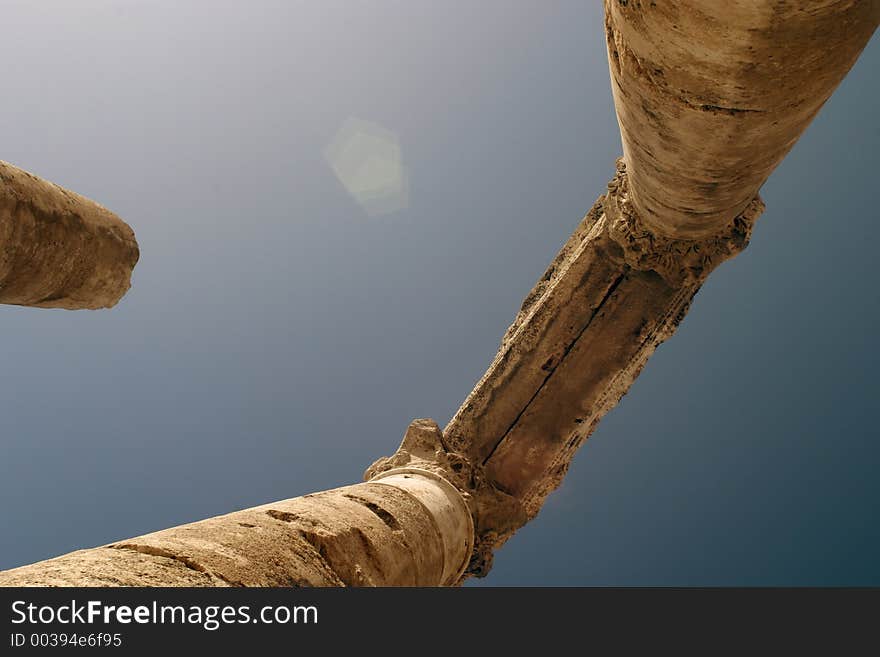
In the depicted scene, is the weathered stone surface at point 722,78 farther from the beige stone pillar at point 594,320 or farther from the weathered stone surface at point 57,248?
the weathered stone surface at point 57,248

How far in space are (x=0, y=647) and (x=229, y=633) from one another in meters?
0.79

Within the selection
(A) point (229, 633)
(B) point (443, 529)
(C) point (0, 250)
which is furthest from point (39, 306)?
(B) point (443, 529)

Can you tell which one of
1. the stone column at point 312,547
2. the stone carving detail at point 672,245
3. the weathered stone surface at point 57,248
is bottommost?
the stone column at point 312,547

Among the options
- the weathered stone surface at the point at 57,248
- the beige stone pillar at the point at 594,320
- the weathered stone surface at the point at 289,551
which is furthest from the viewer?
the weathered stone surface at the point at 57,248

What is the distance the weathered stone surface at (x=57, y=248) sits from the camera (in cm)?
352

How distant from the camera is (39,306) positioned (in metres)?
4.17

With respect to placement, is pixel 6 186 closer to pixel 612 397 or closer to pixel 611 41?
pixel 611 41

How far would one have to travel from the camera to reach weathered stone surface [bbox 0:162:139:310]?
3518 millimetres

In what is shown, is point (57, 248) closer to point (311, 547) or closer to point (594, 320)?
point (311, 547)

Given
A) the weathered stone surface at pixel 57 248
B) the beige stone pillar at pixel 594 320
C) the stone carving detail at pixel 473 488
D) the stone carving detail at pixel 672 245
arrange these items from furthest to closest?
the stone carving detail at pixel 473 488 < the stone carving detail at pixel 672 245 < the weathered stone surface at pixel 57 248 < the beige stone pillar at pixel 594 320

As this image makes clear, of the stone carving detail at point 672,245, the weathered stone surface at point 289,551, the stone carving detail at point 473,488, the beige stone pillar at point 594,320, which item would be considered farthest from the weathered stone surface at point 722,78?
the stone carving detail at point 473,488

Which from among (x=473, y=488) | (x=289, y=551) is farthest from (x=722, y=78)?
(x=473, y=488)

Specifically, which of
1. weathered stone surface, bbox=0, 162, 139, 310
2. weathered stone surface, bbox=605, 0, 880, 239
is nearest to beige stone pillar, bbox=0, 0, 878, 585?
weathered stone surface, bbox=605, 0, 880, 239

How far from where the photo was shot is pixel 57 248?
12.8 ft
